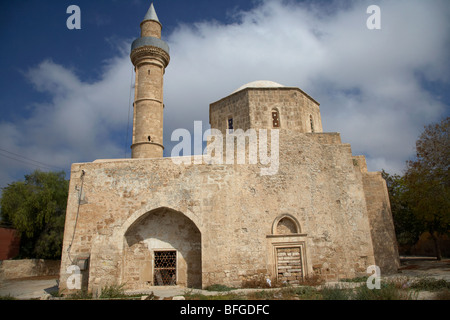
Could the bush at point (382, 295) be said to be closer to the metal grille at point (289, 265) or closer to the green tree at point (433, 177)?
the metal grille at point (289, 265)

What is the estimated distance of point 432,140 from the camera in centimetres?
1427

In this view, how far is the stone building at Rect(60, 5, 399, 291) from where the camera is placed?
9.81 meters

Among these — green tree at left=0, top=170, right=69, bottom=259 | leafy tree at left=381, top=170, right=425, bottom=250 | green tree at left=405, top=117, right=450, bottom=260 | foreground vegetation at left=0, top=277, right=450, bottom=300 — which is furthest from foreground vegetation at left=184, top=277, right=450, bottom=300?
green tree at left=0, top=170, right=69, bottom=259

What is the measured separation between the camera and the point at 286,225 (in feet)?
34.1

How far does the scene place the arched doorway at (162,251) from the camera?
33.4 feet

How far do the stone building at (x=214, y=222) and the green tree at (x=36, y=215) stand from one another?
34.6 feet

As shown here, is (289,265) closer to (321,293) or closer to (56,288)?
(321,293)

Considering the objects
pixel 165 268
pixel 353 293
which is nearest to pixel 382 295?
pixel 353 293

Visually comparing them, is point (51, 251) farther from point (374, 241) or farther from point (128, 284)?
point (374, 241)

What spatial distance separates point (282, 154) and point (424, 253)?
24315mm

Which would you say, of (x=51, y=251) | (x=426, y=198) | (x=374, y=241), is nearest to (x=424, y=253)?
(x=426, y=198)

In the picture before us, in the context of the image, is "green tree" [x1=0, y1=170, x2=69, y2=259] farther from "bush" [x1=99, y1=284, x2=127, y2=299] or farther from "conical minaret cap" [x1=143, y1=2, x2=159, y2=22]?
"conical minaret cap" [x1=143, y1=2, x2=159, y2=22]

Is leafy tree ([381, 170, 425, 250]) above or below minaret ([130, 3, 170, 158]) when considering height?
below

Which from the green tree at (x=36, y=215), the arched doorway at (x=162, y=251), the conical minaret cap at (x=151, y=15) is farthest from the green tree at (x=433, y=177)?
the green tree at (x=36, y=215)
